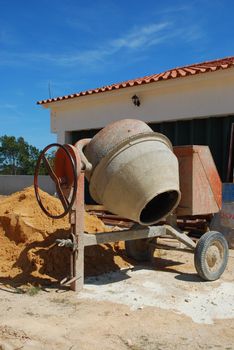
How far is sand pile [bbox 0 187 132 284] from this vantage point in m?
5.60

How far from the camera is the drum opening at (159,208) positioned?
560 cm

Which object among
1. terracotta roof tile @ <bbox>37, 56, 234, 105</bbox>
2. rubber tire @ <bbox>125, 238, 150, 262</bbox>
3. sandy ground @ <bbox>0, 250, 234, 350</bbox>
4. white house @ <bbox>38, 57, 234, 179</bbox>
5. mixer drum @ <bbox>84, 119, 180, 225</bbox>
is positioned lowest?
sandy ground @ <bbox>0, 250, 234, 350</bbox>

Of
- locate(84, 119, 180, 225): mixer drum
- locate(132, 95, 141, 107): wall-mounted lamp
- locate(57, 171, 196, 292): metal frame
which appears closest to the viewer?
locate(57, 171, 196, 292): metal frame

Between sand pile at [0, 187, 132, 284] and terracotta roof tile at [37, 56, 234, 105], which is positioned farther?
terracotta roof tile at [37, 56, 234, 105]

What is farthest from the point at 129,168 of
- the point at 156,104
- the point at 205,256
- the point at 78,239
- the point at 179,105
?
the point at 156,104

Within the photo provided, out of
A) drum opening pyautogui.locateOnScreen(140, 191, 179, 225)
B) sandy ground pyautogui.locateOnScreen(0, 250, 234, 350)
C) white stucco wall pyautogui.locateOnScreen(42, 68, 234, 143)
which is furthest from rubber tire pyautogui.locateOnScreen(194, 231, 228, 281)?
white stucco wall pyautogui.locateOnScreen(42, 68, 234, 143)

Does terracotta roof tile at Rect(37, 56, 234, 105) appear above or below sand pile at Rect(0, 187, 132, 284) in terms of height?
above

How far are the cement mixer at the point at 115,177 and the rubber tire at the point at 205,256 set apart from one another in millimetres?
12

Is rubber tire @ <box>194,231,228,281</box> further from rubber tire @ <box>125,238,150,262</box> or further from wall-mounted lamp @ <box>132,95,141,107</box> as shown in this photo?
wall-mounted lamp @ <box>132,95,141,107</box>

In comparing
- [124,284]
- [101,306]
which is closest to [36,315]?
[101,306]

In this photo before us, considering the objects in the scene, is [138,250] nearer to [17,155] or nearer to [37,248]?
[37,248]

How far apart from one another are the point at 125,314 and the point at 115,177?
155 cm

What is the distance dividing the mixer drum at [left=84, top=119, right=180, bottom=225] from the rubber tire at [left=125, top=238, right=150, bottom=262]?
3.61 feet

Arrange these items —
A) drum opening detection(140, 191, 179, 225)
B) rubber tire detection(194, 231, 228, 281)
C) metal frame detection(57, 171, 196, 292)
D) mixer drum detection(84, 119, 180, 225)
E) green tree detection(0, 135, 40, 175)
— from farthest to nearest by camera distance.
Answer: green tree detection(0, 135, 40, 175) < drum opening detection(140, 191, 179, 225) < rubber tire detection(194, 231, 228, 281) < mixer drum detection(84, 119, 180, 225) < metal frame detection(57, 171, 196, 292)
